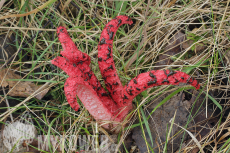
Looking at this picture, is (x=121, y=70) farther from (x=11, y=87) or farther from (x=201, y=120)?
(x=11, y=87)

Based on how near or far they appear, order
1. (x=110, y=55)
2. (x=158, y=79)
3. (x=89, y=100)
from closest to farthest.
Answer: (x=158, y=79)
(x=110, y=55)
(x=89, y=100)

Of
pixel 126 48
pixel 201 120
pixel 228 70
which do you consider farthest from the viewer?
pixel 126 48

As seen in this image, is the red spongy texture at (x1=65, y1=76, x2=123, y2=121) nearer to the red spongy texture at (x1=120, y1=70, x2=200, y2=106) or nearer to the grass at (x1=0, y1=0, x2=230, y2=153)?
the grass at (x1=0, y1=0, x2=230, y2=153)

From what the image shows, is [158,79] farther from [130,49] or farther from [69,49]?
[130,49]

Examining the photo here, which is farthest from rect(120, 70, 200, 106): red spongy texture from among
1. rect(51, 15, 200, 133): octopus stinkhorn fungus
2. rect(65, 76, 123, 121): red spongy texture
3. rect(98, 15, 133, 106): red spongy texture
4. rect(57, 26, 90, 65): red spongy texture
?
rect(57, 26, 90, 65): red spongy texture

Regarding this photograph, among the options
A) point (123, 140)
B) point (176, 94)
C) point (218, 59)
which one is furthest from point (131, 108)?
point (218, 59)

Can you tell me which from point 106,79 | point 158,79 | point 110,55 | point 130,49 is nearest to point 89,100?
point 106,79

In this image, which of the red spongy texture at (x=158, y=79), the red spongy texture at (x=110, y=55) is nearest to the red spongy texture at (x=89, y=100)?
the red spongy texture at (x=110, y=55)
